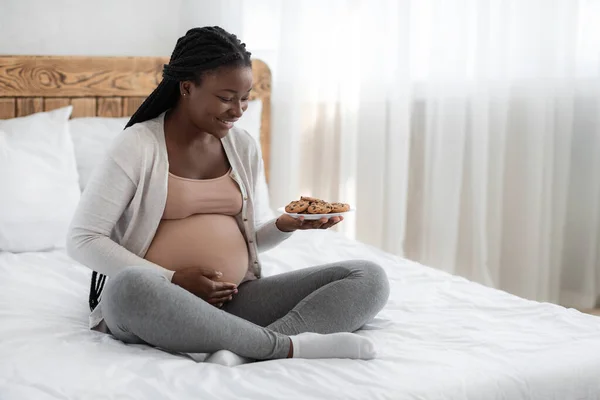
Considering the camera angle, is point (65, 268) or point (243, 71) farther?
point (65, 268)

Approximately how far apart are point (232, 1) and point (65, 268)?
1.44m

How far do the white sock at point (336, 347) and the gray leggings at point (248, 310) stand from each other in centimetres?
3

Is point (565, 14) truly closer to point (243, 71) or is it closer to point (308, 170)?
point (308, 170)

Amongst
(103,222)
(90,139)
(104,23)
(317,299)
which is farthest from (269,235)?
(104,23)

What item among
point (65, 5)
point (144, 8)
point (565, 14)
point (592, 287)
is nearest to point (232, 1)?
point (144, 8)

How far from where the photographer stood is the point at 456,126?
3084 mm

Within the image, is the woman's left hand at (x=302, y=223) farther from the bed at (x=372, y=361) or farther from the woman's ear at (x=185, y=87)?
the woman's ear at (x=185, y=87)

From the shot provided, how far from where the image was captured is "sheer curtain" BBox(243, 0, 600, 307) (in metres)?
3.02

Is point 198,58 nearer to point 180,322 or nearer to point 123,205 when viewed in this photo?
point 123,205

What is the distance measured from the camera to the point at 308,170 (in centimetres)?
341

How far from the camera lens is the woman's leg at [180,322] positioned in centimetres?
144

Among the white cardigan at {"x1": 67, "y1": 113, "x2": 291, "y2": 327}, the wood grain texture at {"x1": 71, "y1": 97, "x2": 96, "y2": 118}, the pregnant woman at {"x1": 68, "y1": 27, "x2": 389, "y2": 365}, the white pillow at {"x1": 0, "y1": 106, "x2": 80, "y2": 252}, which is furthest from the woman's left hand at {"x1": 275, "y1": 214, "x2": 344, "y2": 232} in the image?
the wood grain texture at {"x1": 71, "y1": 97, "x2": 96, "y2": 118}

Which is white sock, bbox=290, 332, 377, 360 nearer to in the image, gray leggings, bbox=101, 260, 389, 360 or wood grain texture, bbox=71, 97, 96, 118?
gray leggings, bbox=101, 260, 389, 360

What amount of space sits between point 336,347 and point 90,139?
1588mm
